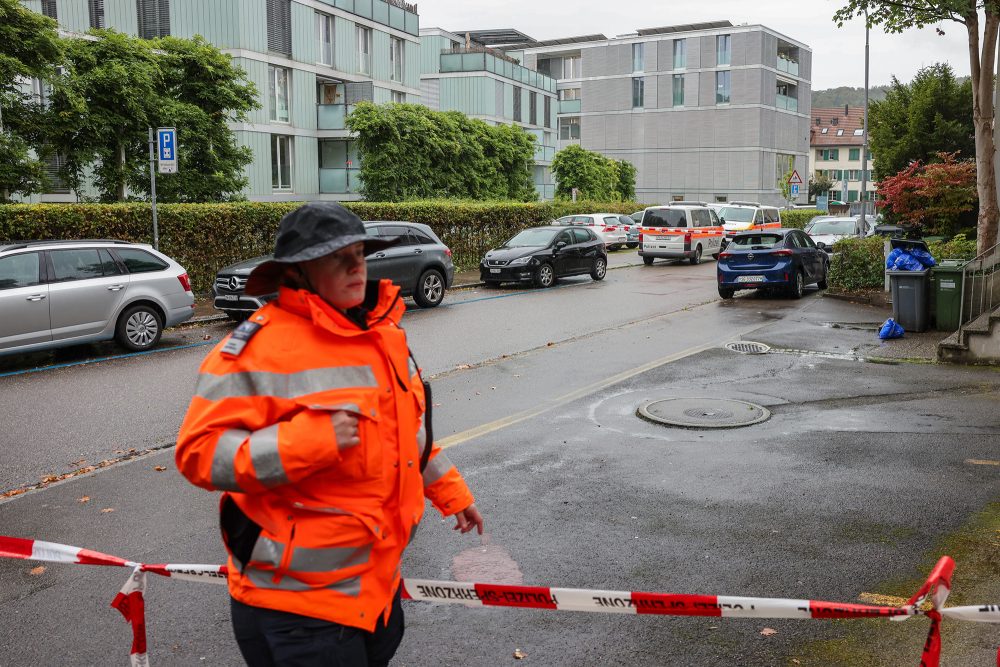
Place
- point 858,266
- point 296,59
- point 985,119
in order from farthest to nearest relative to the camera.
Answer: point 296,59, point 858,266, point 985,119

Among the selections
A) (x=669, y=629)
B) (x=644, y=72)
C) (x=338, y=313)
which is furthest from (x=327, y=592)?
(x=644, y=72)

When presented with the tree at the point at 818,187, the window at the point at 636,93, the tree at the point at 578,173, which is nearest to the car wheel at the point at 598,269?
the tree at the point at 578,173

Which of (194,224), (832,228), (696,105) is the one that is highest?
(696,105)

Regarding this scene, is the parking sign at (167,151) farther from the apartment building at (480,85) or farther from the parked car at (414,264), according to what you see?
the apartment building at (480,85)

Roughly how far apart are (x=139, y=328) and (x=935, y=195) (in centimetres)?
2078

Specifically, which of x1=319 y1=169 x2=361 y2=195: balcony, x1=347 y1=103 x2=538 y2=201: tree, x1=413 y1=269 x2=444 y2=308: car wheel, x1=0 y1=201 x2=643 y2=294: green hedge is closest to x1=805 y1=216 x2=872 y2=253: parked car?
x1=347 y1=103 x2=538 y2=201: tree

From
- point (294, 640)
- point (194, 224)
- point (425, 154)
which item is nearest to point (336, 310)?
point (294, 640)

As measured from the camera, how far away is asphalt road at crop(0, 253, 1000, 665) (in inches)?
171

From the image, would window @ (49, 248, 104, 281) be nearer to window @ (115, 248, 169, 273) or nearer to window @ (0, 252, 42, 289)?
window @ (0, 252, 42, 289)

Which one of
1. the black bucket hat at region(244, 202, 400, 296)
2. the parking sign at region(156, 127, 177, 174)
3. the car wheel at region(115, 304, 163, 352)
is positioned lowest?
the car wheel at region(115, 304, 163, 352)

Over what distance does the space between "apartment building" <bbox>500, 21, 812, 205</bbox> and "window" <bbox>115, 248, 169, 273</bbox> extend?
62501 millimetres

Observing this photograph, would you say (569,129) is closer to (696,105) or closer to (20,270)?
(696,105)

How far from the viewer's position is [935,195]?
973 inches

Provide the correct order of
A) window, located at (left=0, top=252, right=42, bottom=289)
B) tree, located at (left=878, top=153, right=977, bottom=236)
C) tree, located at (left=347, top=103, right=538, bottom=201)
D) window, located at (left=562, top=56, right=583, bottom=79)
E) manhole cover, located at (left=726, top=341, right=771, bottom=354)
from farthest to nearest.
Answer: window, located at (left=562, top=56, right=583, bottom=79), tree, located at (left=347, top=103, right=538, bottom=201), tree, located at (left=878, top=153, right=977, bottom=236), manhole cover, located at (left=726, top=341, right=771, bottom=354), window, located at (left=0, top=252, right=42, bottom=289)
